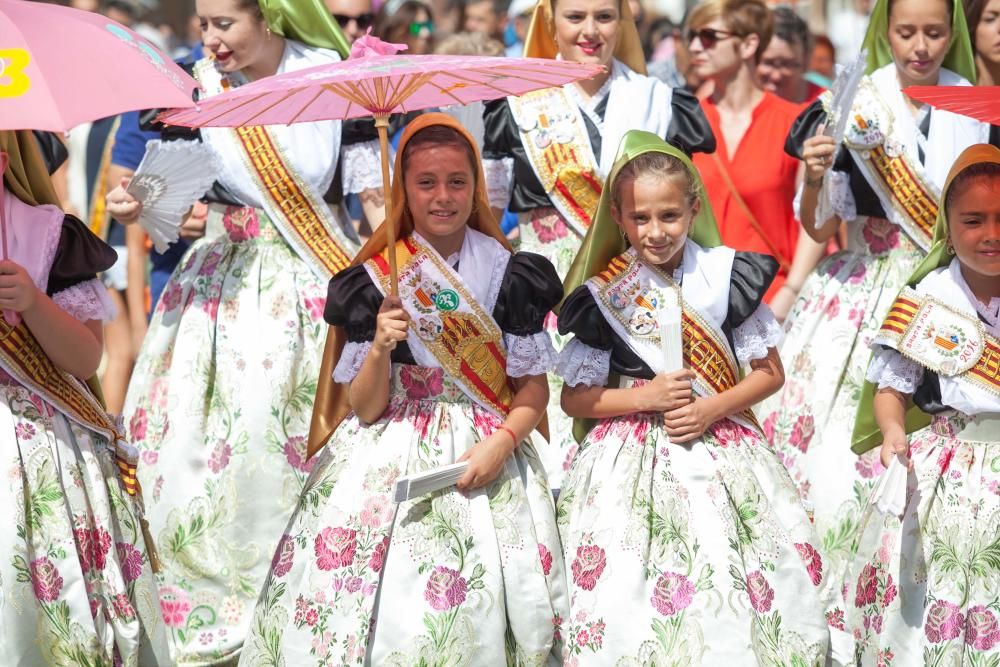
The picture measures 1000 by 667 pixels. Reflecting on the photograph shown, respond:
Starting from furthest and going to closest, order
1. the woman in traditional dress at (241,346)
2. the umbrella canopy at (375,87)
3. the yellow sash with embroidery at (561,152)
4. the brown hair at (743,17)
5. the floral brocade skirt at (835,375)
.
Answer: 1. the brown hair at (743,17)
2. the yellow sash with embroidery at (561,152)
3. the woman in traditional dress at (241,346)
4. the floral brocade skirt at (835,375)
5. the umbrella canopy at (375,87)

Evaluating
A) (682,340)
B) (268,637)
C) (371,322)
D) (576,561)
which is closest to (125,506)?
(268,637)

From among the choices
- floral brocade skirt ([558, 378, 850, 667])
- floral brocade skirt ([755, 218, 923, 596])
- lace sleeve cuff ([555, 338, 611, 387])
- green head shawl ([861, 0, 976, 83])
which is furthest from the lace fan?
green head shawl ([861, 0, 976, 83])

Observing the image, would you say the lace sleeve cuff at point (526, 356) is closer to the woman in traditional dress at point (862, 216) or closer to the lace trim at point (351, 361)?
the lace trim at point (351, 361)

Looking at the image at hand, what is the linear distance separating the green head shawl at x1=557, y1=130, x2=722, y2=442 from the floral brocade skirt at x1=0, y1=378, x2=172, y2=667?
1442mm

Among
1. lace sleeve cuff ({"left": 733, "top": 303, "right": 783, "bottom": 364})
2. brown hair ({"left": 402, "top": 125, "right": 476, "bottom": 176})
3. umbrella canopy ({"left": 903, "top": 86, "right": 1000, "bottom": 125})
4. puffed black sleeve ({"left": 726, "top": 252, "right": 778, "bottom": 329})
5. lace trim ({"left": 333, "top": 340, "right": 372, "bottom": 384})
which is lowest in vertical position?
lace trim ({"left": 333, "top": 340, "right": 372, "bottom": 384})

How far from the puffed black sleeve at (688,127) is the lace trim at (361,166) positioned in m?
1.07

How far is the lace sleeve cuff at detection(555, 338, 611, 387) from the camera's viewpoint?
16.8ft

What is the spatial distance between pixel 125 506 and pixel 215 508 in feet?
3.82

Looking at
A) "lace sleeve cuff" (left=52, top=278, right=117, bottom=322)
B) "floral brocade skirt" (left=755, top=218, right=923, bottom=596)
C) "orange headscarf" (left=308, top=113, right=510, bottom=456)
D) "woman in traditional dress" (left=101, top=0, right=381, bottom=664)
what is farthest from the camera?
"woman in traditional dress" (left=101, top=0, right=381, bottom=664)

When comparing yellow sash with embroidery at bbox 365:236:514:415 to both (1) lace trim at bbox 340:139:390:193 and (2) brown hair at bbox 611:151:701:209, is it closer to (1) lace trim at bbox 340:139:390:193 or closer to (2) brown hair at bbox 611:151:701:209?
(2) brown hair at bbox 611:151:701:209

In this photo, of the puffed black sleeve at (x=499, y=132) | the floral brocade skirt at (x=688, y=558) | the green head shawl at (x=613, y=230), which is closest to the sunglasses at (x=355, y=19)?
the puffed black sleeve at (x=499, y=132)

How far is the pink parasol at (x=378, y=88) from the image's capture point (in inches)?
181

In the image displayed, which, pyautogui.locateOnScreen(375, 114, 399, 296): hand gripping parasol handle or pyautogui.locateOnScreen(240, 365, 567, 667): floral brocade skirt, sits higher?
pyautogui.locateOnScreen(375, 114, 399, 296): hand gripping parasol handle

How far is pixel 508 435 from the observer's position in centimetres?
495
